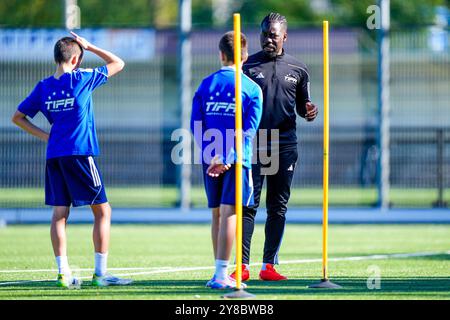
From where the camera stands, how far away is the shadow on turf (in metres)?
7.83

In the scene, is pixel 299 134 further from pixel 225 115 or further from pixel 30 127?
pixel 225 115

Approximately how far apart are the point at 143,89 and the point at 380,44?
481 cm

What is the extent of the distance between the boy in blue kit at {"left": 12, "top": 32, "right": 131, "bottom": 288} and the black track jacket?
1425 mm

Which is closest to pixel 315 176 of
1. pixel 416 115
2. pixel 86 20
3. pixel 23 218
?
pixel 416 115

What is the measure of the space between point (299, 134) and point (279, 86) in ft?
40.2

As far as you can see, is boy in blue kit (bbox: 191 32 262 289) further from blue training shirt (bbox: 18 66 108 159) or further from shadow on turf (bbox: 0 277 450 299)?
blue training shirt (bbox: 18 66 108 159)

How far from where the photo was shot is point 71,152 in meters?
8.52

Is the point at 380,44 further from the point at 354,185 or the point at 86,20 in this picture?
the point at 86,20

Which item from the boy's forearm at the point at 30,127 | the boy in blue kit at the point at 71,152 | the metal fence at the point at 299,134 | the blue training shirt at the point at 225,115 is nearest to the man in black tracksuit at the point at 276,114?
the blue training shirt at the point at 225,115

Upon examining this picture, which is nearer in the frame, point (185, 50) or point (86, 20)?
point (185, 50)
